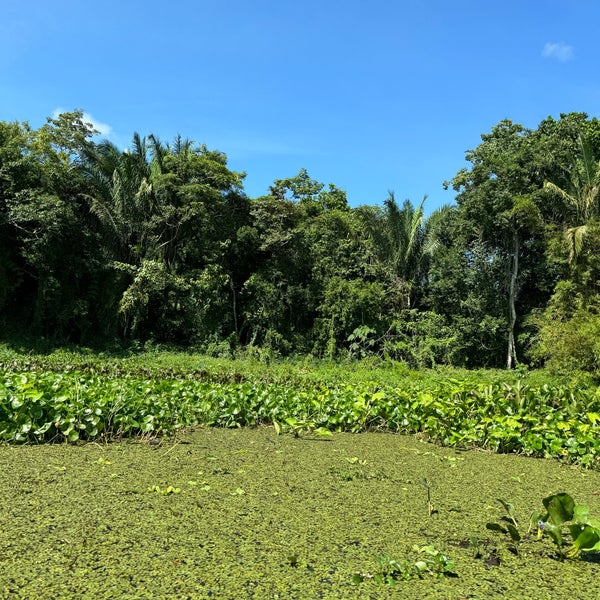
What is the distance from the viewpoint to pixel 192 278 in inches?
506

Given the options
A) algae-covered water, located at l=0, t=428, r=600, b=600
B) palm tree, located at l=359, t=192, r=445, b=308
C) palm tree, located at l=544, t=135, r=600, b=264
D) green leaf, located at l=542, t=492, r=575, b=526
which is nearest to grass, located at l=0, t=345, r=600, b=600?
algae-covered water, located at l=0, t=428, r=600, b=600

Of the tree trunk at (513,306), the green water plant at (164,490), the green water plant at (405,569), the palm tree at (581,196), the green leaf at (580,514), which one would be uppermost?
the palm tree at (581,196)

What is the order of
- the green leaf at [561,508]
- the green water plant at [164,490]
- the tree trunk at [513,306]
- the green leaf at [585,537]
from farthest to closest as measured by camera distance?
the tree trunk at [513,306] → the green water plant at [164,490] → the green leaf at [561,508] → the green leaf at [585,537]

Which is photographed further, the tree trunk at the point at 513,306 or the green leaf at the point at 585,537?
the tree trunk at the point at 513,306

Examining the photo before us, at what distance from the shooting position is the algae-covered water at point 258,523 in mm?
1577

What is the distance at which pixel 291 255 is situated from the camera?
13922 mm

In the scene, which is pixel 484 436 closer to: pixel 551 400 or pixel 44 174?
pixel 551 400

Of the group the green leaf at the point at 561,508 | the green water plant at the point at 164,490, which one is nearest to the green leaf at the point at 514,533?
the green leaf at the point at 561,508

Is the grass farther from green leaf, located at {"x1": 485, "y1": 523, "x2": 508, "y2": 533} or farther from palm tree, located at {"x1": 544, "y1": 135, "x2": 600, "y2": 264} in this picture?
palm tree, located at {"x1": 544, "y1": 135, "x2": 600, "y2": 264}

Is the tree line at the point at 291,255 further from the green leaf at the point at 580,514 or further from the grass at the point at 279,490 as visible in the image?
the green leaf at the point at 580,514

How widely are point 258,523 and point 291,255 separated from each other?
12093 millimetres

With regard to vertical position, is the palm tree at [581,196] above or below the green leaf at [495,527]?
above

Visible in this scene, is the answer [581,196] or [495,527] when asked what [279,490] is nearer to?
[495,527]

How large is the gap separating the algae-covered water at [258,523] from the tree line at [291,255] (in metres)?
8.92
